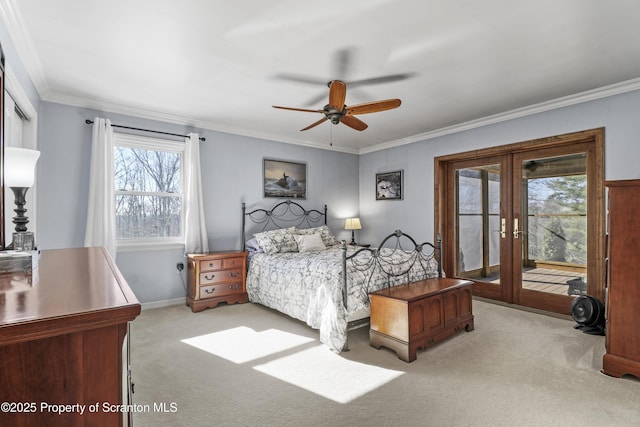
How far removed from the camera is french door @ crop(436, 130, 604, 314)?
3793 mm

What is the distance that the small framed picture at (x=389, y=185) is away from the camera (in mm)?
5805

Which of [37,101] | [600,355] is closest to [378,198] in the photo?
[600,355]

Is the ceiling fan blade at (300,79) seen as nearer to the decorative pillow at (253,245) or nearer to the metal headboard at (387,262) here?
the metal headboard at (387,262)

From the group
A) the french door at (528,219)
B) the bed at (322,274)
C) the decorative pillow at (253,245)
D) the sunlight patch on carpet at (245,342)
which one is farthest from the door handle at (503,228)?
the decorative pillow at (253,245)

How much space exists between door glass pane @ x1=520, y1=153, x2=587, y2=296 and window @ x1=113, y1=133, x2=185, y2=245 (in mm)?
4830

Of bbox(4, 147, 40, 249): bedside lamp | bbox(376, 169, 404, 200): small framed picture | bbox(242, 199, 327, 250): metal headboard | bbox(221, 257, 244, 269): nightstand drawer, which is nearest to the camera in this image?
bbox(4, 147, 40, 249): bedside lamp

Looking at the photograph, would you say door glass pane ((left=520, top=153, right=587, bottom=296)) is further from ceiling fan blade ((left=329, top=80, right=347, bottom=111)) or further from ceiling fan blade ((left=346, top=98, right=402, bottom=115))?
ceiling fan blade ((left=329, top=80, right=347, bottom=111))

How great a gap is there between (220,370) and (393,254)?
225 cm

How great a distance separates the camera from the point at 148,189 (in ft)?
14.5

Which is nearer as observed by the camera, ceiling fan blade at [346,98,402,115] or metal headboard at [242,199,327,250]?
ceiling fan blade at [346,98,402,115]

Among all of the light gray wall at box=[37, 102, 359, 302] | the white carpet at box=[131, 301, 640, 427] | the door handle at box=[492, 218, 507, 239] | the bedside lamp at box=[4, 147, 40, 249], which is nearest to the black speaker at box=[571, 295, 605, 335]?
the white carpet at box=[131, 301, 640, 427]

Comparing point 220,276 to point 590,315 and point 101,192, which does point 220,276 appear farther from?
point 590,315

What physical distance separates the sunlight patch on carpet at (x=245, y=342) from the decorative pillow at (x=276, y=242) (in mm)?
1302

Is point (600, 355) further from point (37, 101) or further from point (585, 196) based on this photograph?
point (37, 101)
